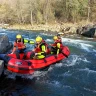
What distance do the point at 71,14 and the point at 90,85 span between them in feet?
94.0

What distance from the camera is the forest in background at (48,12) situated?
36969 millimetres

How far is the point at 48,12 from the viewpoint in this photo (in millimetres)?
39250

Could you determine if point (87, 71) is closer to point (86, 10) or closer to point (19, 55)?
point (19, 55)

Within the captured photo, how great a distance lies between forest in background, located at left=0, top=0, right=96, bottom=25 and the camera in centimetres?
3697

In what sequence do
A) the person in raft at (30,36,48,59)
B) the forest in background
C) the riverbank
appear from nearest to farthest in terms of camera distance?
1. the person in raft at (30,36,48,59)
2. the riverbank
3. the forest in background

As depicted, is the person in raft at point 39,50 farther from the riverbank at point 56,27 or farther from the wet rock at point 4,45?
the riverbank at point 56,27

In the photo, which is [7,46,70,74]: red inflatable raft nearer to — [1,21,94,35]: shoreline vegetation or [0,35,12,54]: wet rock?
[0,35,12,54]: wet rock

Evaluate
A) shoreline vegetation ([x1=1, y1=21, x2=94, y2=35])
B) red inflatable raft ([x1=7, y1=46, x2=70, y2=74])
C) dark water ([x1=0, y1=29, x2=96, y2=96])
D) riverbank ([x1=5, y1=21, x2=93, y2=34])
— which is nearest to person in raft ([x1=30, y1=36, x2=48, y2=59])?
red inflatable raft ([x1=7, y1=46, x2=70, y2=74])

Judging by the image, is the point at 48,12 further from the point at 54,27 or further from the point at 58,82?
the point at 58,82

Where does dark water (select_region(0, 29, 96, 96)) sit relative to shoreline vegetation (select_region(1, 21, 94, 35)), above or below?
above

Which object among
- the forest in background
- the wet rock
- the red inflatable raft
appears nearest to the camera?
the red inflatable raft

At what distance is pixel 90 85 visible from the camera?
999 cm

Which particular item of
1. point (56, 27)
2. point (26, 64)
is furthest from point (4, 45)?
point (56, 27)

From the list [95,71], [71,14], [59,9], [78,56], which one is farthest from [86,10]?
[95,71]
